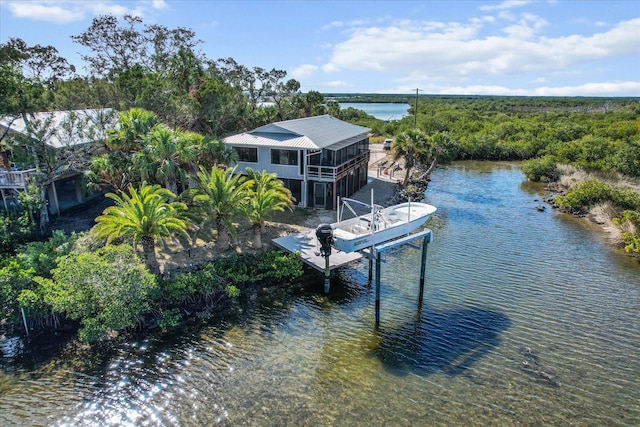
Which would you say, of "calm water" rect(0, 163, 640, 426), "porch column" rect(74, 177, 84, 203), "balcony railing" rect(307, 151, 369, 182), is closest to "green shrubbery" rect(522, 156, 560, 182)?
"calm water" rect(0, 163, 640, 426)

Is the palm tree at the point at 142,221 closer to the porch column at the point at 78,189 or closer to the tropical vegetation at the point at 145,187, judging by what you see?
the tropical vegetation at the point at 145,187

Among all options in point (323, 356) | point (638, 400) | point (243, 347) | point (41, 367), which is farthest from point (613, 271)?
point (41, 367)

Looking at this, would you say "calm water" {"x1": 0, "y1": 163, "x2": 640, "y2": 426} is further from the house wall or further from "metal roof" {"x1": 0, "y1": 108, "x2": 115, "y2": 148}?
"metal roof" {"x1": 0, "y1": 108, "x2": 115, "y2": 148}

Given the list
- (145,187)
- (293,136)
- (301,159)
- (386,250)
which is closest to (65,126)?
(145,187)

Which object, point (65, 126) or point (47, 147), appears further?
point (65, 126)

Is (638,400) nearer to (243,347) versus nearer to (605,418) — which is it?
(605,418)

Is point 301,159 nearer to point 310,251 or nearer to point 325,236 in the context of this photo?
point 310,251
